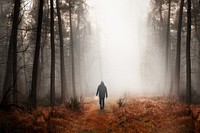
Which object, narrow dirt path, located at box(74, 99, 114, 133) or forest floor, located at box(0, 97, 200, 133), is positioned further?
narrow dirt path, located at box(74, 99, 114, 133)

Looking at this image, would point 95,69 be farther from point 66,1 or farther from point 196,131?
point 196,131

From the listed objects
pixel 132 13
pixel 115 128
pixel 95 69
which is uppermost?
pixel 132 13

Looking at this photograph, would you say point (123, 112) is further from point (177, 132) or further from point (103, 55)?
point (103, 55)

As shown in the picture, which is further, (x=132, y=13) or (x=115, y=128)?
(x=132, y=13)

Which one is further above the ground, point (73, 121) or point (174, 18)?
point (174, 18)

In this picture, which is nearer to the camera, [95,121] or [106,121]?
[106,121]

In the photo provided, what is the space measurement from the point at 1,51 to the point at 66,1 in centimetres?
1340

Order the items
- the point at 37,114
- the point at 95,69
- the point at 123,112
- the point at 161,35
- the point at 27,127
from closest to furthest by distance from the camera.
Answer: the point at 27,127
the point at 37,114
the point at 123,112
the point at 161,35
the point at 95,69

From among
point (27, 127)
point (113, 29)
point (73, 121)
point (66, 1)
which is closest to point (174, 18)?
point (66, 1)

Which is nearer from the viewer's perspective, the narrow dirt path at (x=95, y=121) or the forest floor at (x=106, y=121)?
the forest floor at (x=106, y=121)

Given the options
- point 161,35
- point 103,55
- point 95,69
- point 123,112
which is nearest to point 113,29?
point 103,55

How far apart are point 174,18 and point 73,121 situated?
27412mm

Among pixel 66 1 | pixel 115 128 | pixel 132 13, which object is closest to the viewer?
pixel 115 128

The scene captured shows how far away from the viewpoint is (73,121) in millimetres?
16672
